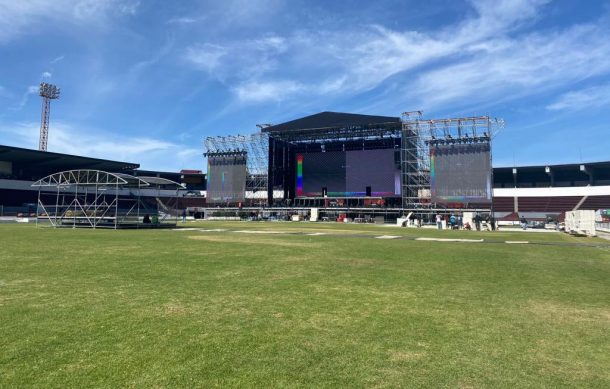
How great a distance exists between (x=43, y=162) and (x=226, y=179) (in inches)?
1617

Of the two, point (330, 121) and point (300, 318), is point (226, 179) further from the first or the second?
point (300, 318)

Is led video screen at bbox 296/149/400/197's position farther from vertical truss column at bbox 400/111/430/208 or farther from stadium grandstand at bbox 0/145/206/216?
stadium grandstand at bbox 0/145/206/216

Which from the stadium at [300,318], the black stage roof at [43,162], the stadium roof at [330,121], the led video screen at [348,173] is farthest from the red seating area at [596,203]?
the black stage roof at [43,162]

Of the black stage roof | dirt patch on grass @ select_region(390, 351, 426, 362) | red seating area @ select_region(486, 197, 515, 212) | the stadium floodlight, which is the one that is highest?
the stadium floodlight

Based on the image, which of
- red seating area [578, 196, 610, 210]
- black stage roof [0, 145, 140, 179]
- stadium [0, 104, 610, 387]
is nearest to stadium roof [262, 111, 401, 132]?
black stage roof [0, 145, 140, 179]

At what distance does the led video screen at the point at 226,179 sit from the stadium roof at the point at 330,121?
422 inches

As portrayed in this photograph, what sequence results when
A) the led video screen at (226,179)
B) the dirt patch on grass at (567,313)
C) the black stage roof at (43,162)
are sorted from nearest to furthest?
the dirt patch on grass at (567,313), the black stage roof at (43,162), the led video screen at (226,179)

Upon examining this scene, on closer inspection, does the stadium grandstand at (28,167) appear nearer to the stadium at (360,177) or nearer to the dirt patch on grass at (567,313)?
the stadium at (360,177)

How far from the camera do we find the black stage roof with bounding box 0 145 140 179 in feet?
268

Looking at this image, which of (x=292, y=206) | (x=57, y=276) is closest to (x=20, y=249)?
(x=57, y=276)

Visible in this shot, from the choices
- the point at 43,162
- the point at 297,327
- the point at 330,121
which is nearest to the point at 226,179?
the point at 330,121

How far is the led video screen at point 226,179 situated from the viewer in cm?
9031

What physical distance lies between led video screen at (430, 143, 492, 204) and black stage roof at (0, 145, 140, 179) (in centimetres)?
7331

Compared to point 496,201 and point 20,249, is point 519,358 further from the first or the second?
point 496,201
